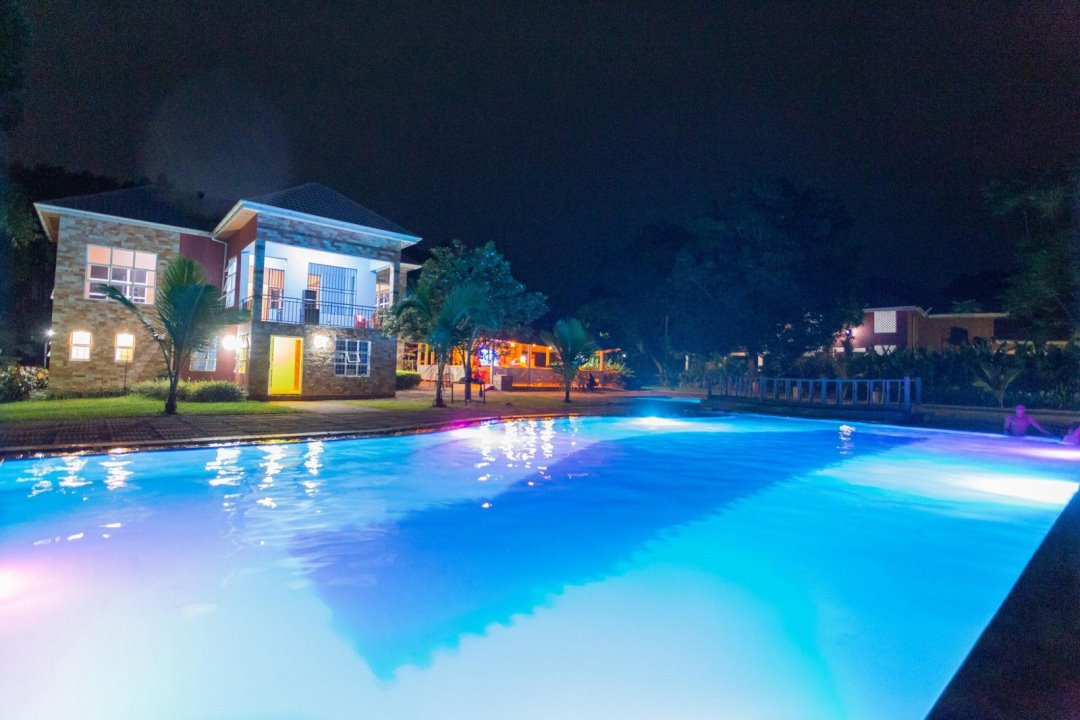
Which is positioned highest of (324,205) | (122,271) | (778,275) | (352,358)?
(324,205)

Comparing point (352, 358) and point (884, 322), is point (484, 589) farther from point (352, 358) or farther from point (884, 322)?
point (884, 322)

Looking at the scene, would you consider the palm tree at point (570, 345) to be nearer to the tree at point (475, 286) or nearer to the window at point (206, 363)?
the tree at point (475, 286)

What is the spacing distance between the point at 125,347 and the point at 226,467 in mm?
13861

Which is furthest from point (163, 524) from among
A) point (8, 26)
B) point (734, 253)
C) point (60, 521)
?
point (734, 253)

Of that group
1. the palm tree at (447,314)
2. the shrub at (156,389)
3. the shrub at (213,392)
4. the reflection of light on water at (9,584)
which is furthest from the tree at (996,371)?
the shrub at (156,389)

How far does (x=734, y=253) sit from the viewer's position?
23.1 m

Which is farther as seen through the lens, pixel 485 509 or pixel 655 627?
pixel 485 509

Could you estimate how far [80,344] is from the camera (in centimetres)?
1823

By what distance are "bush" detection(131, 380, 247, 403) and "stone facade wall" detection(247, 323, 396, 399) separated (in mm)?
664

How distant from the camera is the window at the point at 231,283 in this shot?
19.9 meters

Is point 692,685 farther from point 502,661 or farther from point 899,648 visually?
point 899,648

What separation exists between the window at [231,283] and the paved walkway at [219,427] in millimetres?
5824

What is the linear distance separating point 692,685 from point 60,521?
6.37 metres

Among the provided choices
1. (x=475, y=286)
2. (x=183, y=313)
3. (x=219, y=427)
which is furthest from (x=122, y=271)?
(x=475, y=286)
